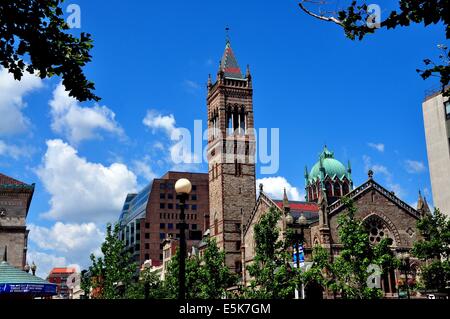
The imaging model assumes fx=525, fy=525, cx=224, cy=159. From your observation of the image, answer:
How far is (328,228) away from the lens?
63.9m

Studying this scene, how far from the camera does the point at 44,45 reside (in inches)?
416

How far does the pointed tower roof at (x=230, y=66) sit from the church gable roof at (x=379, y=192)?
34495mm

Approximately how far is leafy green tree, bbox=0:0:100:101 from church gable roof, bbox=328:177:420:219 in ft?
189

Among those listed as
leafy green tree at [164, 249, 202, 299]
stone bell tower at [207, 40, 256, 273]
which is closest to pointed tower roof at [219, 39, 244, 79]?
stone bell tower at [207, 40, 256, 273]

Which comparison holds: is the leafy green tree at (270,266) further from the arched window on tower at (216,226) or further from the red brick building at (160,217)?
the red brick building at (160,217)

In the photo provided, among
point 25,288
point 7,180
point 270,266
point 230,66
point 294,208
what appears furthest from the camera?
point 230,66

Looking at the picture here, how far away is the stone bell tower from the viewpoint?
8350cm

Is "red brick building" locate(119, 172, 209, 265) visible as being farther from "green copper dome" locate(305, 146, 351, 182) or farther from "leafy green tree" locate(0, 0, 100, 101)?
"leafy green tree" locate(0, 0, 100, 101)

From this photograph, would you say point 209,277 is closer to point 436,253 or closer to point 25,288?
point 436,253

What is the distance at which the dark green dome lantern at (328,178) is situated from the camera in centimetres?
11115

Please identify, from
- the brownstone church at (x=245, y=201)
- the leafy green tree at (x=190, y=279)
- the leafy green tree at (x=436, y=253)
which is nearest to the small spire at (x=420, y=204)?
the brownstone church at (x=245, y=201)

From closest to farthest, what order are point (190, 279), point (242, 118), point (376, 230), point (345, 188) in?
point (190, 279), point (376, 230), point (242, 118), point (345, 188)

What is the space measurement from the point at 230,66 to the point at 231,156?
1753 centimetres

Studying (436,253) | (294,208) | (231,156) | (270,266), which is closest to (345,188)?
Result: (294,208)
